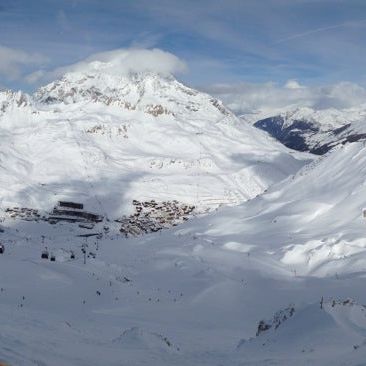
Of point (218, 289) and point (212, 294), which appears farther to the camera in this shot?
point (218, 289)

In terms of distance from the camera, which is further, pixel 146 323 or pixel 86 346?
pixel 146 323

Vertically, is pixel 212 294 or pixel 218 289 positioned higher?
pixel 218 289

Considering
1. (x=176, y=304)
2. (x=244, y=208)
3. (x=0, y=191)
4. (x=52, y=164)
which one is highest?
(x=52, y=164)

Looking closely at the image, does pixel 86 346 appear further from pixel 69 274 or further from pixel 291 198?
pixel 291 198

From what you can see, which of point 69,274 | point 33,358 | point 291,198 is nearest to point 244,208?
point 291,198

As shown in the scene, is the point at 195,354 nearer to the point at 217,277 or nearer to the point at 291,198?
the point at 217,277

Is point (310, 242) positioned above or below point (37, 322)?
above

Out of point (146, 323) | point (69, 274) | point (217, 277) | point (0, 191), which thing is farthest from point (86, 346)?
point (0, 191)

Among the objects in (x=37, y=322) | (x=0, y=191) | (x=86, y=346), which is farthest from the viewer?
(x=0, y=191)

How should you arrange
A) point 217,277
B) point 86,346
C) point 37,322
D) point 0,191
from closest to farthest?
point 86,346 < point 37,322 < point 217,277 < point 0,191
